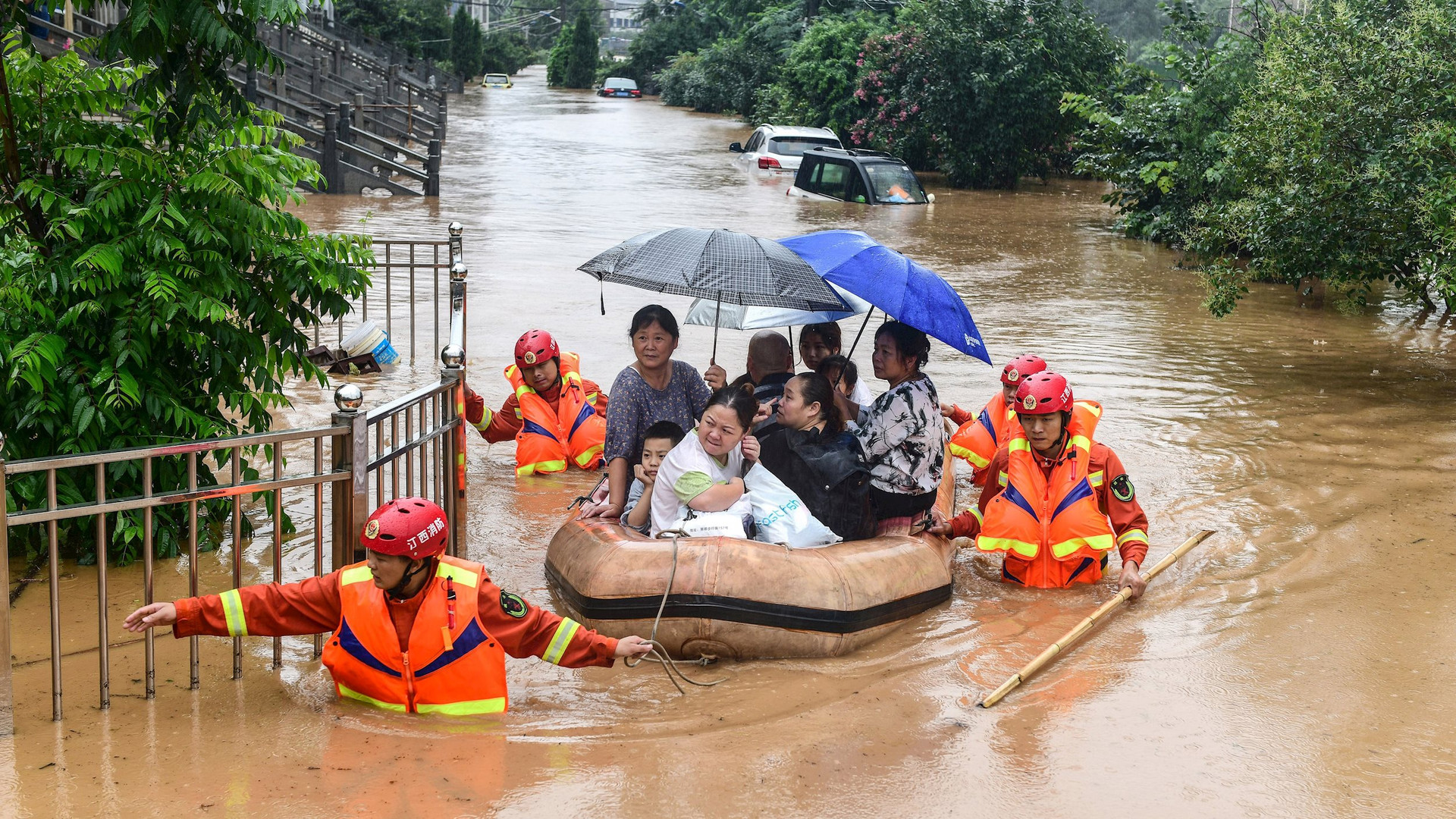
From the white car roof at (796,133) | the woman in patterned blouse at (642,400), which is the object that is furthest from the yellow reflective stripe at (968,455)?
the white car roof at (796,133)

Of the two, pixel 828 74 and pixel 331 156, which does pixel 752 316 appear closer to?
pixel 331 156

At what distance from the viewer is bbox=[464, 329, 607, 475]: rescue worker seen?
8344 mm

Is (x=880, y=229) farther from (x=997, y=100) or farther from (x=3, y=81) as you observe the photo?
(x=3, y=81)

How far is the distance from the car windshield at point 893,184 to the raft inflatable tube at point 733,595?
Result: 19.8 metres

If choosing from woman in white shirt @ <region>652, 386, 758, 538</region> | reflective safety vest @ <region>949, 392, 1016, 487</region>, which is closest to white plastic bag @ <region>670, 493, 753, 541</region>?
woman in white shirt @ <region>652, 386, 758, 538</region>

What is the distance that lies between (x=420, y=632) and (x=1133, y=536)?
353 centimetres

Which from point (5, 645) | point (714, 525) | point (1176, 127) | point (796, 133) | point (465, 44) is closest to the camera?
point (5, 645)

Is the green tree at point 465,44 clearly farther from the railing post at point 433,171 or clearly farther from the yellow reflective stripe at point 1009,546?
the yellow reflective stripe at point 1009,546

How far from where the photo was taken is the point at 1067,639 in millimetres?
5500

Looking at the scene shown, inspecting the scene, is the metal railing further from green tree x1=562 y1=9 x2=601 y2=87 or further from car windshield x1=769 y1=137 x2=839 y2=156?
green tree x1=562 y1=9 x2=601 y2=87

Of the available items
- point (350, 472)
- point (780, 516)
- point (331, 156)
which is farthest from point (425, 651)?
point (331, 156)

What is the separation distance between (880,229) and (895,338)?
619 inches

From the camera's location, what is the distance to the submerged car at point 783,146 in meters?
29.2

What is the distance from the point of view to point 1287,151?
1119 centimetres
